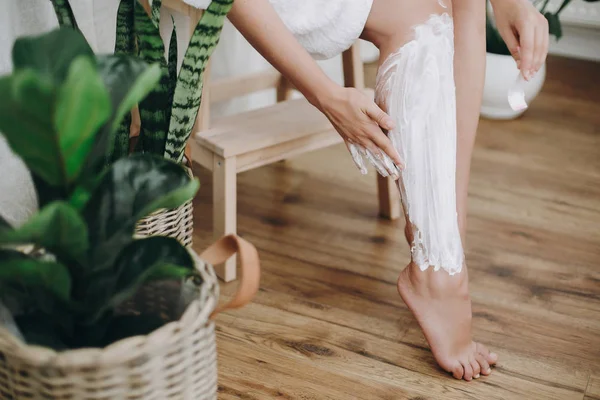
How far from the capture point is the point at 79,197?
1.87ft

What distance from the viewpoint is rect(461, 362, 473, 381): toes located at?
1.05 meters

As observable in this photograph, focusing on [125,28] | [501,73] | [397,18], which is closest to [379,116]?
[397,18]

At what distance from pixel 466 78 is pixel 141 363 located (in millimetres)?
760

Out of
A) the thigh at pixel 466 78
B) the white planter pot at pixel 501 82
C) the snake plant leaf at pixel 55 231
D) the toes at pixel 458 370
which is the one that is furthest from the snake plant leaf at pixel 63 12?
the white planter pot at pixel 501 82

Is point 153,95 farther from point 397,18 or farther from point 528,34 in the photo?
point 528,34

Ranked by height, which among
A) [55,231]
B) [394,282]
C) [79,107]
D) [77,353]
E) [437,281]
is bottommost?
[394,282]

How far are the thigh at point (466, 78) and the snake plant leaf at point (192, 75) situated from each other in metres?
0.45

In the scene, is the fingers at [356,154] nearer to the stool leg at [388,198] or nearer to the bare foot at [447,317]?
the bare foot at [447,317]

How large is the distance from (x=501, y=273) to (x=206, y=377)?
0.84m

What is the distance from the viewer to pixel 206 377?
67 cm

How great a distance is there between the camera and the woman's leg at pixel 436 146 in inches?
40.2

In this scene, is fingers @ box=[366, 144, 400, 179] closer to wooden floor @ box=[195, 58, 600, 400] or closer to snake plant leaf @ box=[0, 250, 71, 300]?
wooden floor @ box=[195, 58, 600, 400]

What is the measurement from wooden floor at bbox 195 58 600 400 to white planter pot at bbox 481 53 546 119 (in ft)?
0.42

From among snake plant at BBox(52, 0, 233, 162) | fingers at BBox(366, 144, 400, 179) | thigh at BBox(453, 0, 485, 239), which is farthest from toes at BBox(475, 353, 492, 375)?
snake plant at BBox(52, 0, 233, 162)
